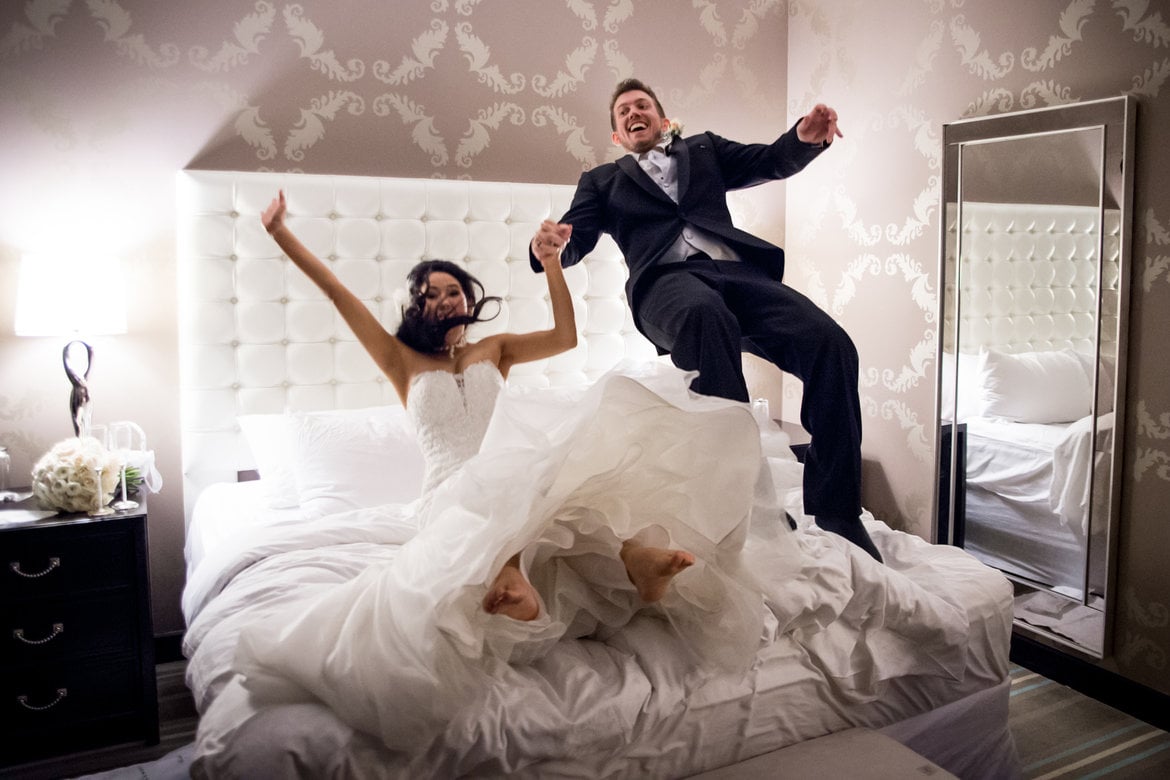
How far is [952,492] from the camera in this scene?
3342 mm

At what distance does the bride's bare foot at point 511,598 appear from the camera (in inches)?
61.4

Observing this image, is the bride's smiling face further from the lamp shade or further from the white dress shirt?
the lamp shade

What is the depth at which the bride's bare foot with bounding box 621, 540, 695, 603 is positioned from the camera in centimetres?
163

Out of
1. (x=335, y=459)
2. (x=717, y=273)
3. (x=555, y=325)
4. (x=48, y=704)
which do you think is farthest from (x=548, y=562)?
(x=48, y=704)

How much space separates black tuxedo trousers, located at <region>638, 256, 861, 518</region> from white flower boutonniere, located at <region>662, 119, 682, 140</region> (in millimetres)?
493

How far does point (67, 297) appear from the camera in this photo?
108 inches

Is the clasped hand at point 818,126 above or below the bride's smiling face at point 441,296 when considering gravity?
above

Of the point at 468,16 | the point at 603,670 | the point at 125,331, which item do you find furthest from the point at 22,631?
the point at 468,16

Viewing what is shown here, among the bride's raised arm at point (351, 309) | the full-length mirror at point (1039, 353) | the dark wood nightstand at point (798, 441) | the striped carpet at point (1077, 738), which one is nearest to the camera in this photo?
the bride's raised arm at point (351, 309)

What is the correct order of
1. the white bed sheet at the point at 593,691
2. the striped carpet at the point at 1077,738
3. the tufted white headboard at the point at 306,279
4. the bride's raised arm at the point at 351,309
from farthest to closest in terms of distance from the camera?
the tufted white headboard at the point at 306,279
the striped carpet at the point at 1077,738
the bride's raised arm at the point at 351,309
the white bed sheet at the point at 593,691

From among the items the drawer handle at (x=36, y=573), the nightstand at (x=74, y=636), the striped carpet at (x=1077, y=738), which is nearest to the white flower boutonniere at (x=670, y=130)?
the nightstand at (x=74, y=636)

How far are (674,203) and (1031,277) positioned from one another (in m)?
1.30

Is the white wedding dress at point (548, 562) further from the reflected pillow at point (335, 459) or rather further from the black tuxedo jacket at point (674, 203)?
the reflected pillow at point (335, 459)

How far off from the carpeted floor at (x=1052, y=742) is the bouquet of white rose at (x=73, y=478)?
690 millimetres
